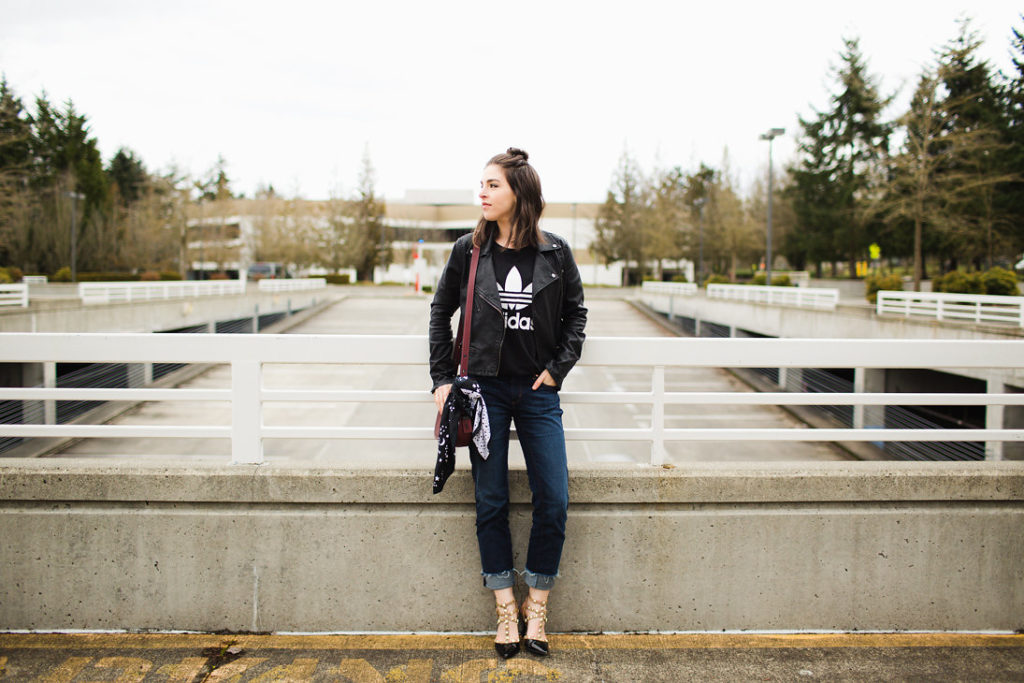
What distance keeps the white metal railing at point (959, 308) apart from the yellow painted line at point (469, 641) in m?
17.5

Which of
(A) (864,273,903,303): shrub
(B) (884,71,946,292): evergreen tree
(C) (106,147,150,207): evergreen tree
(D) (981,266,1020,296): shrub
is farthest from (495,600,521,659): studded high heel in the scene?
(C) (106,147,150,207): evergreen tree

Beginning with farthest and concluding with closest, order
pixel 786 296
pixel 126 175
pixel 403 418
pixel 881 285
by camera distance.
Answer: pixel 126 175, pixel 881 285, pixel 786 296, pixel 403 418

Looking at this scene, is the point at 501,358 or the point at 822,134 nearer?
the point at 501,358

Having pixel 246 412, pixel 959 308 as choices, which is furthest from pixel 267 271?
pixel 246 412

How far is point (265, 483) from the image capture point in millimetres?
3666

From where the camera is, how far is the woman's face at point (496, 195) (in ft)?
10.8

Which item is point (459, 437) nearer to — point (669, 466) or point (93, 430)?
point (669, 466)

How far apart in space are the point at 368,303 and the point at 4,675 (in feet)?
166

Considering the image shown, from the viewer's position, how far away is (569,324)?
3396 millimetres

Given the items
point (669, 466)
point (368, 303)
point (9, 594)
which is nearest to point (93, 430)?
point (9, 594)

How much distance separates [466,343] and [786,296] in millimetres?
30339

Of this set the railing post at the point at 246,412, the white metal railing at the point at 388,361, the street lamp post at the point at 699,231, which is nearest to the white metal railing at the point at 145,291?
the white metal railing at the point at 388,361

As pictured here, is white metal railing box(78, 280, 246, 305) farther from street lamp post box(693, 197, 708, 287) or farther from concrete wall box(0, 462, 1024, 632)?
street lamp post box(693, 197, 708, 287)

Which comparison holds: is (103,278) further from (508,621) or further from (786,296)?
(508,621)
